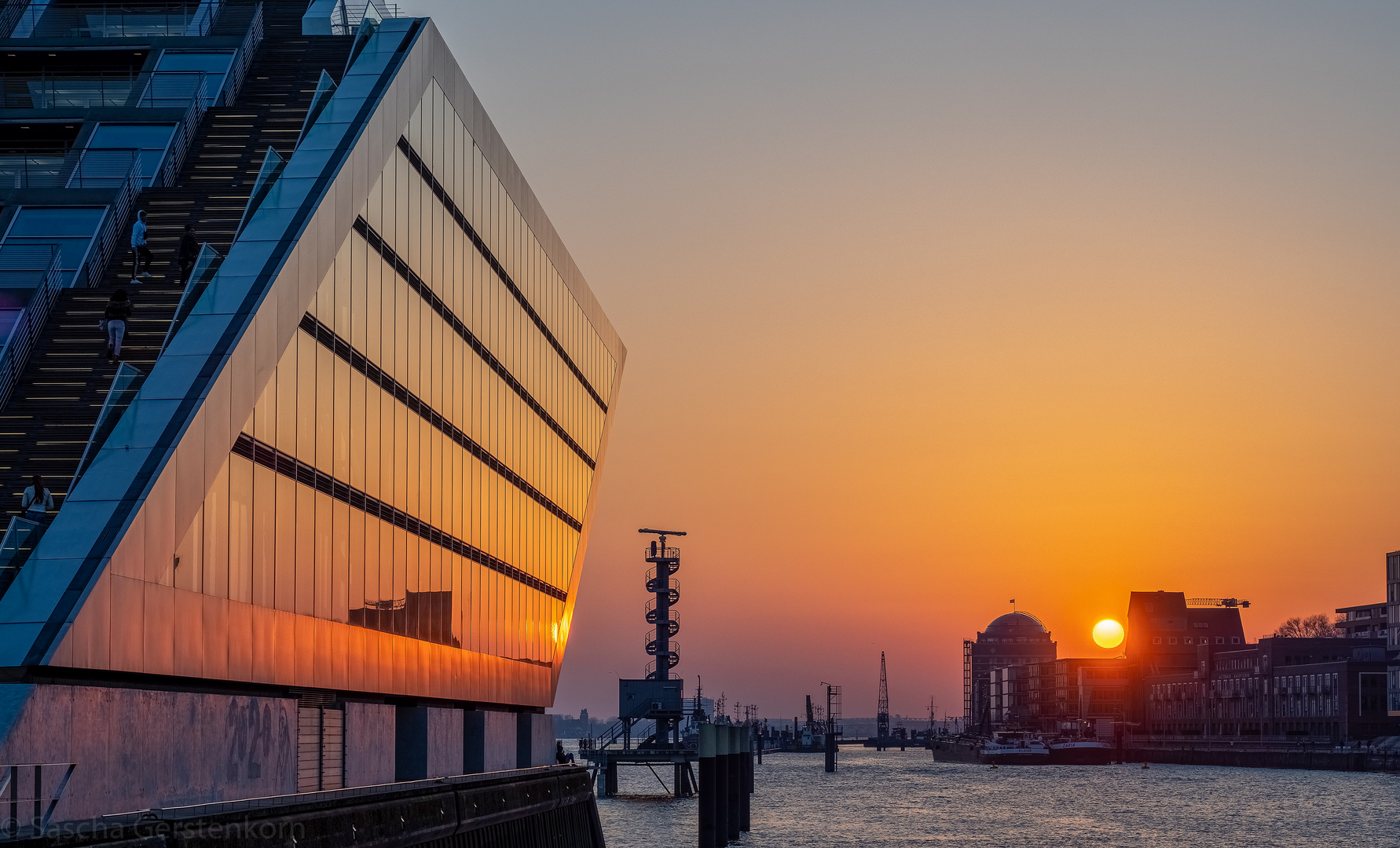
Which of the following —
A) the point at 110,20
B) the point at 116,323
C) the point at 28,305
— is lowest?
the point at 116,323

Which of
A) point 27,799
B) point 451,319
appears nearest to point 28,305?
point 27,799

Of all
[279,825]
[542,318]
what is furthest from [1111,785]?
[279,825]

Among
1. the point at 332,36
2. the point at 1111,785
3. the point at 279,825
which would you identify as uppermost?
the point at 332,36

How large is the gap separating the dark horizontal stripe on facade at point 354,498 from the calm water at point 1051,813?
2800 cm

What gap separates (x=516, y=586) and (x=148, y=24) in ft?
74.2

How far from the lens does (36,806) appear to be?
1862cm

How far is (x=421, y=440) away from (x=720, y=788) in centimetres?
3309

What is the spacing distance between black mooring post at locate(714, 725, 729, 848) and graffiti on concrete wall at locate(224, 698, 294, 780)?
132ft

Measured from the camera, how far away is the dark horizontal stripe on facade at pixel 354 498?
2895 cm

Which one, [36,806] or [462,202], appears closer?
[36,806]

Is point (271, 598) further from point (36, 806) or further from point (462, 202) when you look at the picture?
point (462, 202)

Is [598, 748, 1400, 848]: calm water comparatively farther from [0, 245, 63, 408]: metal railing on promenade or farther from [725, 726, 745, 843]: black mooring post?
[0, 245, 63, 408]: metal railing on promenade

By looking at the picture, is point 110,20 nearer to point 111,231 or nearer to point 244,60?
point 244,60

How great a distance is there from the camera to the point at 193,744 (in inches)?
976
